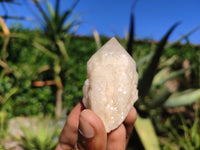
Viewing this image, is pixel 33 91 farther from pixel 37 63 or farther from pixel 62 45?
pixel 62 45

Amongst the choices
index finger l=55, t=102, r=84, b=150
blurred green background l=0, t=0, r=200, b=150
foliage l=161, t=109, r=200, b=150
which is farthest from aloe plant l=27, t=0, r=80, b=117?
index finger l=55, t=102, r=84, b=150

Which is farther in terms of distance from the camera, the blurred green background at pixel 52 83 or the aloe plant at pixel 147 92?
the blurred green background at pixel 52 83

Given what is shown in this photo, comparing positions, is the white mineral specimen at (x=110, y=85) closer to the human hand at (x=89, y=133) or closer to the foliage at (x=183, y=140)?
the human hand at (x=89, y=133)

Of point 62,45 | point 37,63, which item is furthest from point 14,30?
point 62,45

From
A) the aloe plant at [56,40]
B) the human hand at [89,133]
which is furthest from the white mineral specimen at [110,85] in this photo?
the aloe plant at [56,40]

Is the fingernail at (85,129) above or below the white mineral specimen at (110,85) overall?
below

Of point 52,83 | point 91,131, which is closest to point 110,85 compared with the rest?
point 91,131

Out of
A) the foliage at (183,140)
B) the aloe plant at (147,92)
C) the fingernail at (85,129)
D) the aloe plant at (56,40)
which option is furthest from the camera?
the aloe plant at (56,40)

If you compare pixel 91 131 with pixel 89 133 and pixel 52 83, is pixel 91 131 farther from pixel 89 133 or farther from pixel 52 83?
pixel 52 83

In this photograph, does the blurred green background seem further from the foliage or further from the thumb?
the thumb
